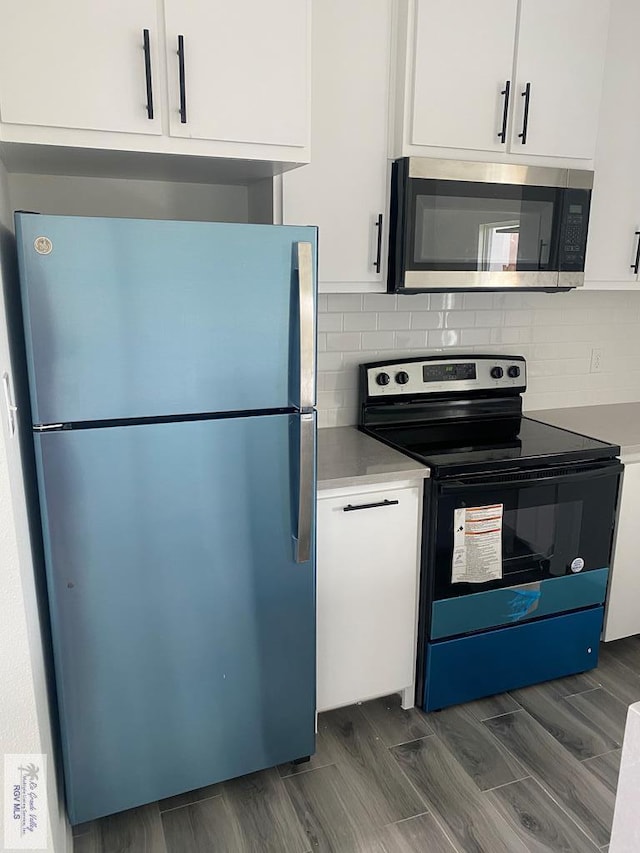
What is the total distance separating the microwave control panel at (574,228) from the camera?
2.32 m

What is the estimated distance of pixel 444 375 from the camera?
261 cm

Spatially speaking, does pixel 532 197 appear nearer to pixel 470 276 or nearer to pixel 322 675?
pixel 470 276

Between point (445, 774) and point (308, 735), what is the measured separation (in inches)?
17.8

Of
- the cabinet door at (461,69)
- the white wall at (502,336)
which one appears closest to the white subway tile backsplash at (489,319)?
the white wall at (502,336)

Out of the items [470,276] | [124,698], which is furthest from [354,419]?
[124,698]

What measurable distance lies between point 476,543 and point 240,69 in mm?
1560

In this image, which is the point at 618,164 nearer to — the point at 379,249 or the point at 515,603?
the point at 379,249

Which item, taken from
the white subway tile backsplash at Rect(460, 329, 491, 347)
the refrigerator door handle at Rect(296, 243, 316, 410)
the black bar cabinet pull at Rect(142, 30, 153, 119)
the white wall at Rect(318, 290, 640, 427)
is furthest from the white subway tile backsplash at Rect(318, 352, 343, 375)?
the black bar cabinet pull at Rect(142, 30, 153, 119)

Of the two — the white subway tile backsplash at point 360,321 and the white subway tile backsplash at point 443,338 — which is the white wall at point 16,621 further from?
the white subway tile backsplash at point 443,338

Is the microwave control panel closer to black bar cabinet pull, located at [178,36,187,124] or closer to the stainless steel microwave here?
the stainless steel microwave

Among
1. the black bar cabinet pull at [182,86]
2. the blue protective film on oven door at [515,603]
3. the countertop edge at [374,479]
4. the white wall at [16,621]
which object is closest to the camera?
the white wall at [16,621]

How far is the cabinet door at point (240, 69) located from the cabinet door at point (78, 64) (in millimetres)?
71

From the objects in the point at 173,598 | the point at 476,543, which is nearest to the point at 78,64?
the point at 173,598

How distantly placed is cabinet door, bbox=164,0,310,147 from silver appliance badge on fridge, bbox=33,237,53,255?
17.0 inches
